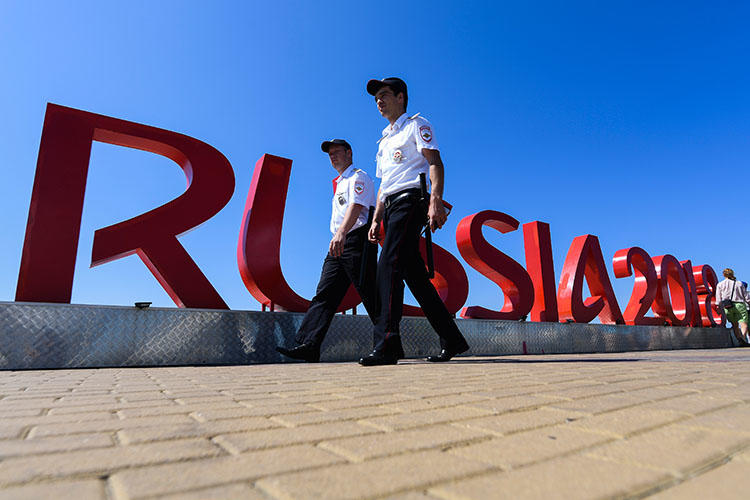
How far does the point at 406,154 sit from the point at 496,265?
3.60 m

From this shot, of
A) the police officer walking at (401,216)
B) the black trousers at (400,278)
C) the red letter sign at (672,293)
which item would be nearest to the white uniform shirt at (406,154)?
the police officer walking at (401,216)

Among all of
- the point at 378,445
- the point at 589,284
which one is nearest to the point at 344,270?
the point at 378,445

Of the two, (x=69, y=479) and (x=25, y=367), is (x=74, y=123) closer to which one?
(x=25, y=367)

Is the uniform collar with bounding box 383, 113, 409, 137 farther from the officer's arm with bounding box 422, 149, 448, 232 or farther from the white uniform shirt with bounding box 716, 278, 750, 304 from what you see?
the white uniform shirt with bounding box 716, 278, 750, 304

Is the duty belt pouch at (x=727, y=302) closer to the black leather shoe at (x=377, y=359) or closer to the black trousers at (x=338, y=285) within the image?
the black trousers at (x=338, y=285)

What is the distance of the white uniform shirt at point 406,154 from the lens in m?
3.05

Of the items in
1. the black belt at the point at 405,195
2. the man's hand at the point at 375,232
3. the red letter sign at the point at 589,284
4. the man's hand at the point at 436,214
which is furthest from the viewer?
the red letter sign at the point at 589,284

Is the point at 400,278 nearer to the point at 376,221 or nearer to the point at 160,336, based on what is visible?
the point at 376,221

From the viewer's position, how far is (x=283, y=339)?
3830mm

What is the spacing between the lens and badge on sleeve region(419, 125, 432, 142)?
3.03 meters

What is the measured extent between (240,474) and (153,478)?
0.34ft

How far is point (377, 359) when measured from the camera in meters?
2.78

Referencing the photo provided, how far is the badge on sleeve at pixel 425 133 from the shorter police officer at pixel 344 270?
62 centimetres

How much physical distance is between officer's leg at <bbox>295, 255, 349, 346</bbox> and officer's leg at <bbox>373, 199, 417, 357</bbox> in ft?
1.47
